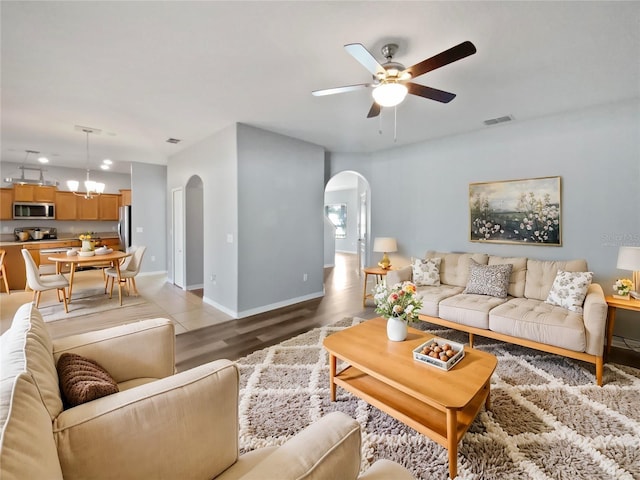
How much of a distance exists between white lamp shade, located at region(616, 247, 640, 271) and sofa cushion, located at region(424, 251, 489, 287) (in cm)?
128

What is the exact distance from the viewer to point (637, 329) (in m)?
3.21

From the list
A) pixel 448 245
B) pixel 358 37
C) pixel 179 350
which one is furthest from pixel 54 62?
pixel 448 245

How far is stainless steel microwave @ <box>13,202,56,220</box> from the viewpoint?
6.66 meters

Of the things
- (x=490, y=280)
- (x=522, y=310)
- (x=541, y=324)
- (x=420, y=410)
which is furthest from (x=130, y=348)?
(x=490, y=280)

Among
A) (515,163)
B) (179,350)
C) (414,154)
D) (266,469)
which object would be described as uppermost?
(414,154)

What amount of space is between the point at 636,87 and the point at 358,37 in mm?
2942

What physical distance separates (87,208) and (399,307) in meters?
8.80

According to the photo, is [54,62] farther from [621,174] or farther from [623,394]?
[621,174]

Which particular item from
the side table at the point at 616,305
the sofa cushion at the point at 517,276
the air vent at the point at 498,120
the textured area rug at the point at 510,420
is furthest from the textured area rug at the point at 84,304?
the side table at the point at 616,305

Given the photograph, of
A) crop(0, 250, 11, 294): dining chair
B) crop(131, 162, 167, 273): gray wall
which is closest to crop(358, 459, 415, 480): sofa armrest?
crop(0, 250, 11, 294): dining chair

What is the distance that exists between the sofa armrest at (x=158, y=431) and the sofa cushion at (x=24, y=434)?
0.35ft

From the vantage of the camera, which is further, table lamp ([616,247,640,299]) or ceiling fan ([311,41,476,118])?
table lamp ([616,247,640,299])

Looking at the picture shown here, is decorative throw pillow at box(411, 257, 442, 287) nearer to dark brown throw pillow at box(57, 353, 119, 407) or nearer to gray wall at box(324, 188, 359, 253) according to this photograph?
dark brown throw pillow at box(57, 353, 119, 407)

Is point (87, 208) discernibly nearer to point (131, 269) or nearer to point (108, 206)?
point (108, 206)
